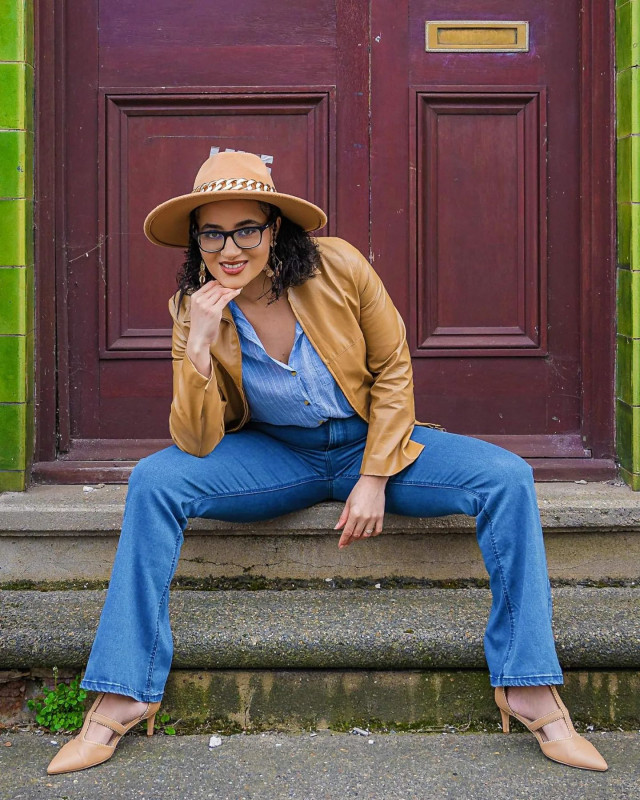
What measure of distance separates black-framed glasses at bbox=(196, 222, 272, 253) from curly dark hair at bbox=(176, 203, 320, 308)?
82 mm

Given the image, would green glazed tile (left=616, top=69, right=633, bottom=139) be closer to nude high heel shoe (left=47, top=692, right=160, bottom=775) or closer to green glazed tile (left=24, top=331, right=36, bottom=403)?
green glazed tile (left=24, top=331, right=36, bottom=403)

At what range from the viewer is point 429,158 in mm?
3379

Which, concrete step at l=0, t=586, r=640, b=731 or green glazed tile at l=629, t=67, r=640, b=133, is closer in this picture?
concrete step at l=0, t=586, r=640, b=731

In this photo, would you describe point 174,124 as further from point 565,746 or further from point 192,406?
point 565,746

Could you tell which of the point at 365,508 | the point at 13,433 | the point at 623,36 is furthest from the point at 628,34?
the point at 13,433

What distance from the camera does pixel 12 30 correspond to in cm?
310

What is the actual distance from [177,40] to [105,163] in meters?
0.51

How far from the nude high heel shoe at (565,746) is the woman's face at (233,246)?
4.37 feet

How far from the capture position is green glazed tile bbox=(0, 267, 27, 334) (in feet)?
10.3

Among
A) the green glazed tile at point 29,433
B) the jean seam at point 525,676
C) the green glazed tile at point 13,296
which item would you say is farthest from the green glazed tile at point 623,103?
the green glazed tile at point 29,433

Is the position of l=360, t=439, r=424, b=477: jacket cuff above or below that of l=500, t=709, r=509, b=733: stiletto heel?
above

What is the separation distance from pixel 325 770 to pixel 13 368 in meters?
1.65

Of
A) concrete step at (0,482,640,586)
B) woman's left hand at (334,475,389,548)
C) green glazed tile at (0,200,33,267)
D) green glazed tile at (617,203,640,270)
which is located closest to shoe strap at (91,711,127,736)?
concrete step at (0,482,640,586)

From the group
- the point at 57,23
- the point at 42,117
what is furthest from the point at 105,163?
the point at 57,23
